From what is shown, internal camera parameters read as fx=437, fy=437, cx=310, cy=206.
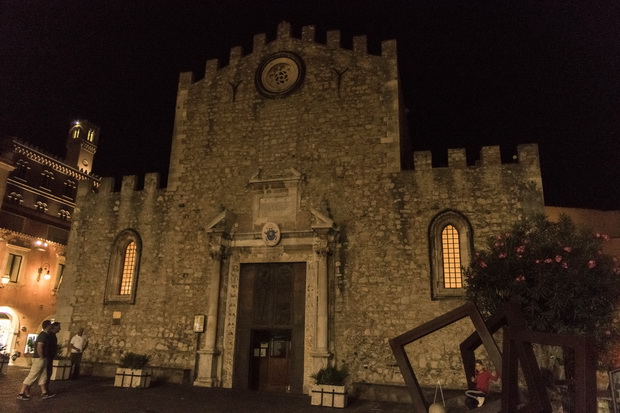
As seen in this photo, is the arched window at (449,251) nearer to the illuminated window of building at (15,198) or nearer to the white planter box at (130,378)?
the white planter box at (130,378)

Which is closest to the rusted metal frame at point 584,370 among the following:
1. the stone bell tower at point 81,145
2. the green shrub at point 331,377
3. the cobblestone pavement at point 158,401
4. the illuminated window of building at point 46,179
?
the cobblestone pavement at point 158,401

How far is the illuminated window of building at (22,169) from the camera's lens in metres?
34.4

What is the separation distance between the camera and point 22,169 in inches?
1375

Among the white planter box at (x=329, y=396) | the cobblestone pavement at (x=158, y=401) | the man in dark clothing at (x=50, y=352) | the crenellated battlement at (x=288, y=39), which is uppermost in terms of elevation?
the crenellated battlement at (x=288, y=39)

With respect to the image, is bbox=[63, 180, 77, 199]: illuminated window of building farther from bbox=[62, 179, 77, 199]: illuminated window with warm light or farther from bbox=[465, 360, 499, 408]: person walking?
bbox=[465, 360, 499, 408]: person walking

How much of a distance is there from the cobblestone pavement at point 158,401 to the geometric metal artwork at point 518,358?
3.65 meters

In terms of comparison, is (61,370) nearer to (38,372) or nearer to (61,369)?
(61,369)

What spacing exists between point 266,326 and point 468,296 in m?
6.44

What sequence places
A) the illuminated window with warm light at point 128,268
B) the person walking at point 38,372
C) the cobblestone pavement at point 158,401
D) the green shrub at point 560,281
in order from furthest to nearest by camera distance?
the illuminated window with warm light at point 128,268 → the person walking at point 38,372 → the cobblestone pavement at point 158,401 → the green shrub at point 560,281

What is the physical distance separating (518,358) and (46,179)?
39696 millimetres

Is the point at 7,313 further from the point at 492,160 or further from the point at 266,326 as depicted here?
the point at 492,160

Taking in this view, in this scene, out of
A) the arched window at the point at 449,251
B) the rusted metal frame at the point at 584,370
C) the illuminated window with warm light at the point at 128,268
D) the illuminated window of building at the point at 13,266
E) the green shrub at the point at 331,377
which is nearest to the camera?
the rusted metal frame at the point at 584,370

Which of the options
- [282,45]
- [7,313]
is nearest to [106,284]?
[282,45]

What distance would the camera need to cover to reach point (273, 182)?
51.0 ft
